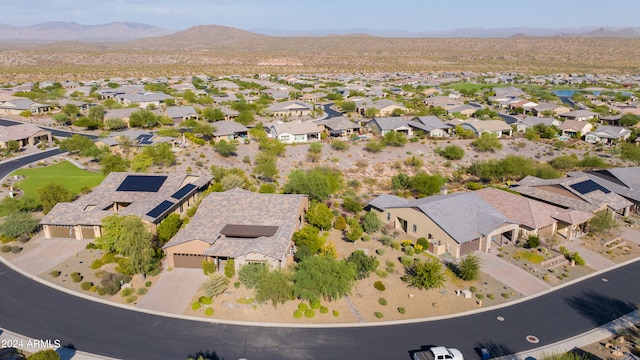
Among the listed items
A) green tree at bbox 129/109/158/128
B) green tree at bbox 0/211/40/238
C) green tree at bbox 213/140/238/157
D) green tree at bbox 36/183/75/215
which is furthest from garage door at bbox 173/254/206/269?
green tree at bbox 129/109/158/128

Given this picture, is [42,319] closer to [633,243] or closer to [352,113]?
[633,243]

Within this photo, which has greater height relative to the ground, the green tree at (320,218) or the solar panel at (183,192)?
the solar panel at (183,192)

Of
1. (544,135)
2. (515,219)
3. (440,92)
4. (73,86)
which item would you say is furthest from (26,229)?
(440,92)

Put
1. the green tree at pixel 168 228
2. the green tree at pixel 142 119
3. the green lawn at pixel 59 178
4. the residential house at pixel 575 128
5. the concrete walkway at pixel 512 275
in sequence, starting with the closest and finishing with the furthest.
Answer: the concrete walkway at pixel 512 275
the green tree at pixel 168 228
the green lawn at pixel 59 178
the green tree at pixel 142 119
the residential house at pixel 575 128

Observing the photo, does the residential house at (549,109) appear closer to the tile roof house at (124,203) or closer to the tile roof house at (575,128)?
the tile roof house at (575,128)

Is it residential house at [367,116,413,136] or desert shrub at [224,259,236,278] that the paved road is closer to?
desert shrub at [224,259,236,278]

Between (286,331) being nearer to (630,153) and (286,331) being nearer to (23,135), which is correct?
(630,153)

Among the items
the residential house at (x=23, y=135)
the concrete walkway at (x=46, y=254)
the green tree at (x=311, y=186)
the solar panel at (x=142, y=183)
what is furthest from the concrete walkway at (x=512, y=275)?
the residential house at (x=23, y=135)
